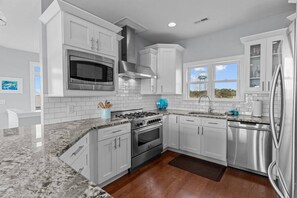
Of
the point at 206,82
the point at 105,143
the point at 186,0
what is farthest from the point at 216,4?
the point at 105,143

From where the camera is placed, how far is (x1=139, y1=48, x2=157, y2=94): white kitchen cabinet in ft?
11.7

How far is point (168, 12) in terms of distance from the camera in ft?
8.46

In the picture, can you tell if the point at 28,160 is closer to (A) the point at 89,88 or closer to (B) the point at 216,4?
(A) the point at 89,88

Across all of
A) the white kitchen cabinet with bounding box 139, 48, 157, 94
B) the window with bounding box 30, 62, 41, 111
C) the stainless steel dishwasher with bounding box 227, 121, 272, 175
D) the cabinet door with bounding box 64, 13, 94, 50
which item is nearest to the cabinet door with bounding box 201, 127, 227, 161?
the stainless steel dishwasher with bounding box 227, 121, 272, 175

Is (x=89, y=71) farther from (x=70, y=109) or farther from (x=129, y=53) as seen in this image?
(x=129, y=53)

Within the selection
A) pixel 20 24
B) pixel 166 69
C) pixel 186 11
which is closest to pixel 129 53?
pixel 166 69

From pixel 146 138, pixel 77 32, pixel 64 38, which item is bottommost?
pixel 146 138

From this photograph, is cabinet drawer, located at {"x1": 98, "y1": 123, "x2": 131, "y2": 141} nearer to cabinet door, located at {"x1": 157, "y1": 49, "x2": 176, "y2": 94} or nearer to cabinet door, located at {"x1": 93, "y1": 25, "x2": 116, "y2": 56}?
cabinet door, located at {"x1": 93, "y1": 25, "x2": 116, "y2": 56}

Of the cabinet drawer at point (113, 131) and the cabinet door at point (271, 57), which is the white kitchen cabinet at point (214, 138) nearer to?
the cabinet door at point (271, 57)

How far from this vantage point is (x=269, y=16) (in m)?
2.76

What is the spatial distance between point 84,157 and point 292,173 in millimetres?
1823

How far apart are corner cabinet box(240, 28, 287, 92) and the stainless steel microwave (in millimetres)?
2489

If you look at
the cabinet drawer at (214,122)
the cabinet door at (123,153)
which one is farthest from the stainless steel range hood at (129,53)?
the cabinet drawer at (214,122)

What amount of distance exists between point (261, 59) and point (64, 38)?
315cm
